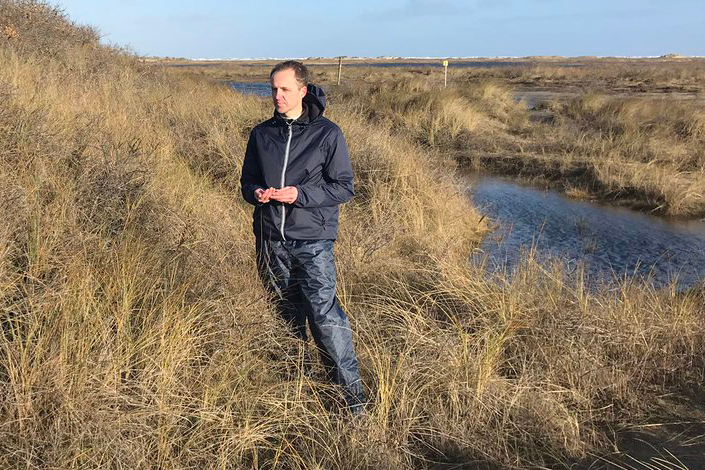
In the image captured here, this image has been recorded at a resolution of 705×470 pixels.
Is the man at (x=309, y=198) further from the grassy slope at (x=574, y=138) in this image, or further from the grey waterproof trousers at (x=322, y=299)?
the grassy slope at (x=574, y=138)

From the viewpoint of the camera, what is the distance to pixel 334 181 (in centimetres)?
255

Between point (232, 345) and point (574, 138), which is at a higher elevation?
point (574, 138)

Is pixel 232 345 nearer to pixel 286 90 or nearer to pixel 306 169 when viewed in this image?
pixel 306 169

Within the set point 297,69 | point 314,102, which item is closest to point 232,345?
point 314,102

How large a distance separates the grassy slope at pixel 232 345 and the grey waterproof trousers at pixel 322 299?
0.40ft

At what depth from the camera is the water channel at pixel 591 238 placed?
18.0 feet

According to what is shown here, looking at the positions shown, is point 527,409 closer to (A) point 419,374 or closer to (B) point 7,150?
(A) point 419,374

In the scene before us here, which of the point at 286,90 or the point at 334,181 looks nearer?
the point at 286,90

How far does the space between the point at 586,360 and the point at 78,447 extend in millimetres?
2605

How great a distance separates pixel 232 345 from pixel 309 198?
2.68ft

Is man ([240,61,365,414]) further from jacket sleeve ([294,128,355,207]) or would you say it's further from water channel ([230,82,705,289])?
water channel ([230,82,705,289])

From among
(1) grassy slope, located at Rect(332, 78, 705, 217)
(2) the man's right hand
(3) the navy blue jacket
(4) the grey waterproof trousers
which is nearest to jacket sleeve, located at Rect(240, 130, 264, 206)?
(3) the navy blue jacket

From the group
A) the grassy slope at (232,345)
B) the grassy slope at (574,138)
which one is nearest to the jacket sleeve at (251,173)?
the grassy slope at (232,345)

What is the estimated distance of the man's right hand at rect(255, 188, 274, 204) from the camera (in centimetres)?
238
